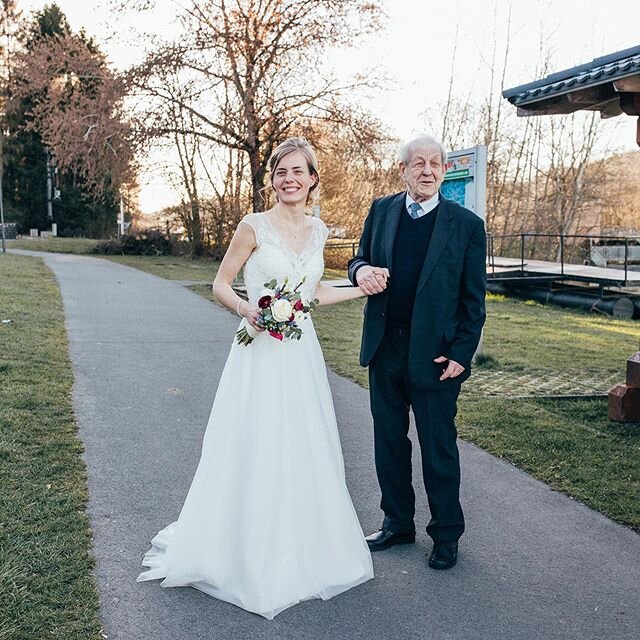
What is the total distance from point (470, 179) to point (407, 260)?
18.9 feet

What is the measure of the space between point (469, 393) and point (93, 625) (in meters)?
5.65

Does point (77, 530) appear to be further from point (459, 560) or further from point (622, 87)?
point (622, 87)

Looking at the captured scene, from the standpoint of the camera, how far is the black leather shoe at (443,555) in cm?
393

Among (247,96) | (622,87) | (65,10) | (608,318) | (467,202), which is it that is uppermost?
(65,10)

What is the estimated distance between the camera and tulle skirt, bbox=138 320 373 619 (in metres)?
3.61

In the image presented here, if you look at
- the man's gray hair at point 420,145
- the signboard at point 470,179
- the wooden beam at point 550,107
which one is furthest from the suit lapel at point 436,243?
the signboard at point 470,179

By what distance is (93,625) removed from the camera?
3.17 m

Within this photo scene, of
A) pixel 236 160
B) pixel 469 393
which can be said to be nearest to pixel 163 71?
pixel 236 160

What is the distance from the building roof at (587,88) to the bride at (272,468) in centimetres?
341

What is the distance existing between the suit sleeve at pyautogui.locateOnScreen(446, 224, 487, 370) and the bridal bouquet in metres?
0.79

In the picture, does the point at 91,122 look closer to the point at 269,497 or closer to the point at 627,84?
the point at 627,84

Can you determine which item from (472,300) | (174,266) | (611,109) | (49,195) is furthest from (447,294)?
(49,195)

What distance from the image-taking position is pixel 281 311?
362 cm

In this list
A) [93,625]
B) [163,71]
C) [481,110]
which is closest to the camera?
[93,625]
